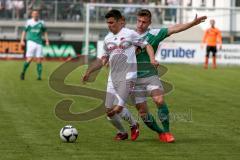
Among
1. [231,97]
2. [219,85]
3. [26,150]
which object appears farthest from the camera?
[219,85]

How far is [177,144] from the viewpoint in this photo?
12.0 meters

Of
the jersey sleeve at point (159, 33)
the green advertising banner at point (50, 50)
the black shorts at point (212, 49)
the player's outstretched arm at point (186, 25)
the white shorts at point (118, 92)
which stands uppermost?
the player's outstretched arm at point (186, 25)

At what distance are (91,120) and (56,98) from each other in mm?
4591

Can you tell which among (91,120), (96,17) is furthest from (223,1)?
(91,120)

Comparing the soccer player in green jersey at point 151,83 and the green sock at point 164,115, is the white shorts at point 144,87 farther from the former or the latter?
the green sock at point 164,115

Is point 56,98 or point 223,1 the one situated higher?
point 223,1

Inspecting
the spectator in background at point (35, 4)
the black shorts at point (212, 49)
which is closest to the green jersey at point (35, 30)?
the black shorts at point (212, 49)

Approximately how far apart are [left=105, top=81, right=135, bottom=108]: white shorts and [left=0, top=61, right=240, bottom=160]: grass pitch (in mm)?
635

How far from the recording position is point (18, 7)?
159 feet

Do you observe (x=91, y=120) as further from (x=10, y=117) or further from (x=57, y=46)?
(x=57, y=46)

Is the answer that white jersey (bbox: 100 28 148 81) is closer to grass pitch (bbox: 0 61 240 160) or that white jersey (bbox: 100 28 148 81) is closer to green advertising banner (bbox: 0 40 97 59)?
grass pitch (bbox: 0 61 240 160)

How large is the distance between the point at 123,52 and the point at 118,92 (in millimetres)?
625

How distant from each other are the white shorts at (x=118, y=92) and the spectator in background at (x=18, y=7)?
37.3m

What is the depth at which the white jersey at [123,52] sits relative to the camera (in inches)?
466
